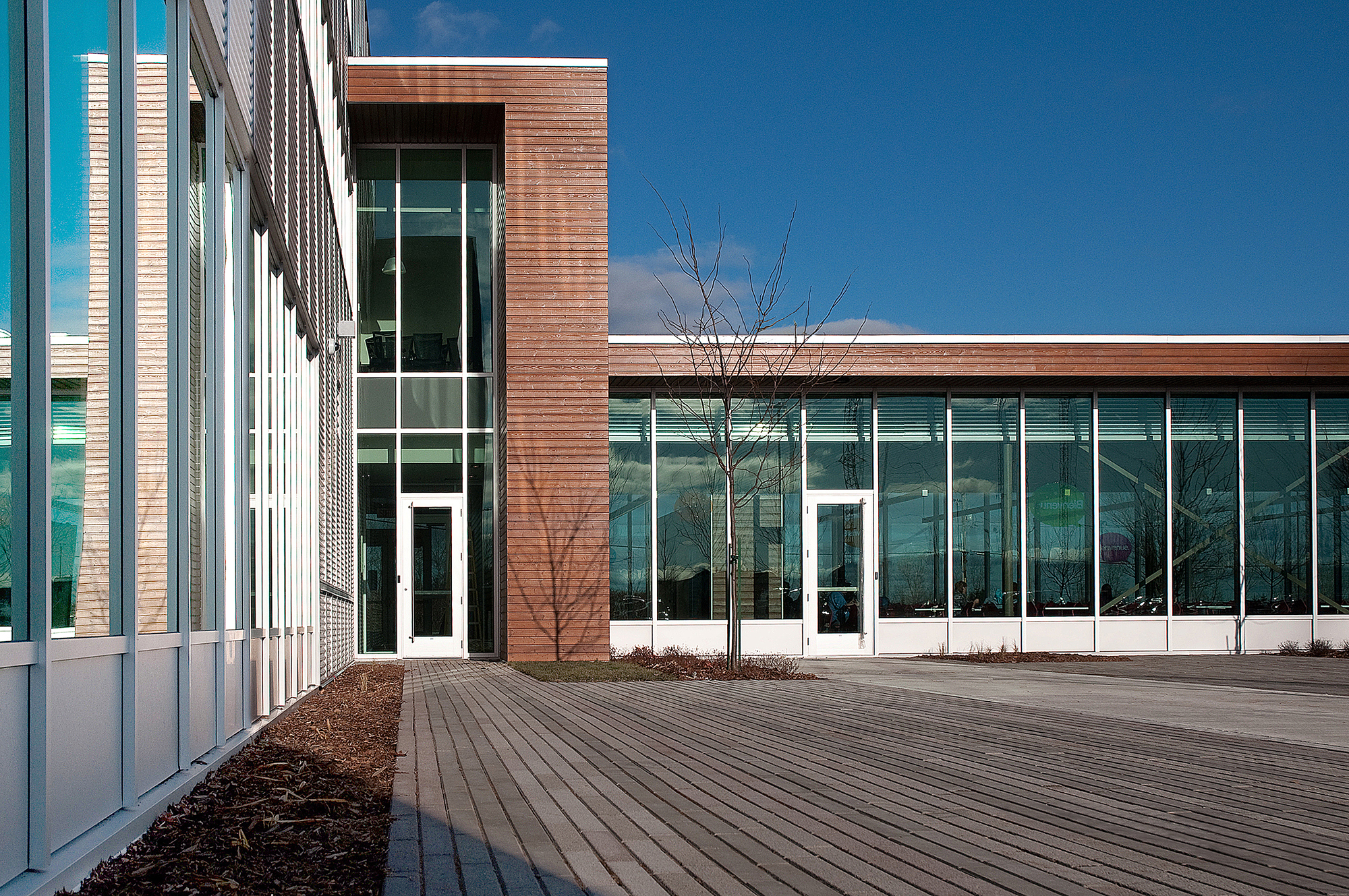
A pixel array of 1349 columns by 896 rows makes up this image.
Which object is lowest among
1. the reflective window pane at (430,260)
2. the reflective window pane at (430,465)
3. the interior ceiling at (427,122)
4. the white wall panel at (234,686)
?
the white wall panel at (234,686)

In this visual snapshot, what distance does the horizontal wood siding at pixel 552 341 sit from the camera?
15.2m

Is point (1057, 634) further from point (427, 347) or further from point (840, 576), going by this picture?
point (427, 347)

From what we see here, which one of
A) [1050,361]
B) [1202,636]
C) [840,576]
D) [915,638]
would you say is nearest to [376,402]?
[840,576]

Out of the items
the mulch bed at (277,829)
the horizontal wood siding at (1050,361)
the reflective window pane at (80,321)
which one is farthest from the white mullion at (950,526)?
the reflective window pane at (80,321)

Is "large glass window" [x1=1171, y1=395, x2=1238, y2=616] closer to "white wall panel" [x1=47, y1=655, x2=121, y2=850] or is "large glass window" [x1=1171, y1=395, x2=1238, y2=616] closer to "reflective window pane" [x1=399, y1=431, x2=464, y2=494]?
"reflective window pane" [x1=399, y1=431, x2=464, y2=494]

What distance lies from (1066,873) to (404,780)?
310 centimetres

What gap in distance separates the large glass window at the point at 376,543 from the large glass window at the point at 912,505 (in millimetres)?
6850

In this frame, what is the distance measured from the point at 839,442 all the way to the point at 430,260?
6.37 m

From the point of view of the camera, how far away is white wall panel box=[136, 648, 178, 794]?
4.21 metres

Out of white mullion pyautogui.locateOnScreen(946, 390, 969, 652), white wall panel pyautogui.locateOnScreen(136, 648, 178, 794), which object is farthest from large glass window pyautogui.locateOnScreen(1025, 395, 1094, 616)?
white wall panel pyautogui.locateOnScreen(136, 648, 178, 794)

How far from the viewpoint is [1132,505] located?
17.9m

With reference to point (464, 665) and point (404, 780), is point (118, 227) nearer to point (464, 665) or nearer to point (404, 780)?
point (404, 780)

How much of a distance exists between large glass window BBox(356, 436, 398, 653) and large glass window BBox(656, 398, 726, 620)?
12.0 ft

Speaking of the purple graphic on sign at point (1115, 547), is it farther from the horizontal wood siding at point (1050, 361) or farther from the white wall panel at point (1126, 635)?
the horizontal wood siding at point (1050, 361)
